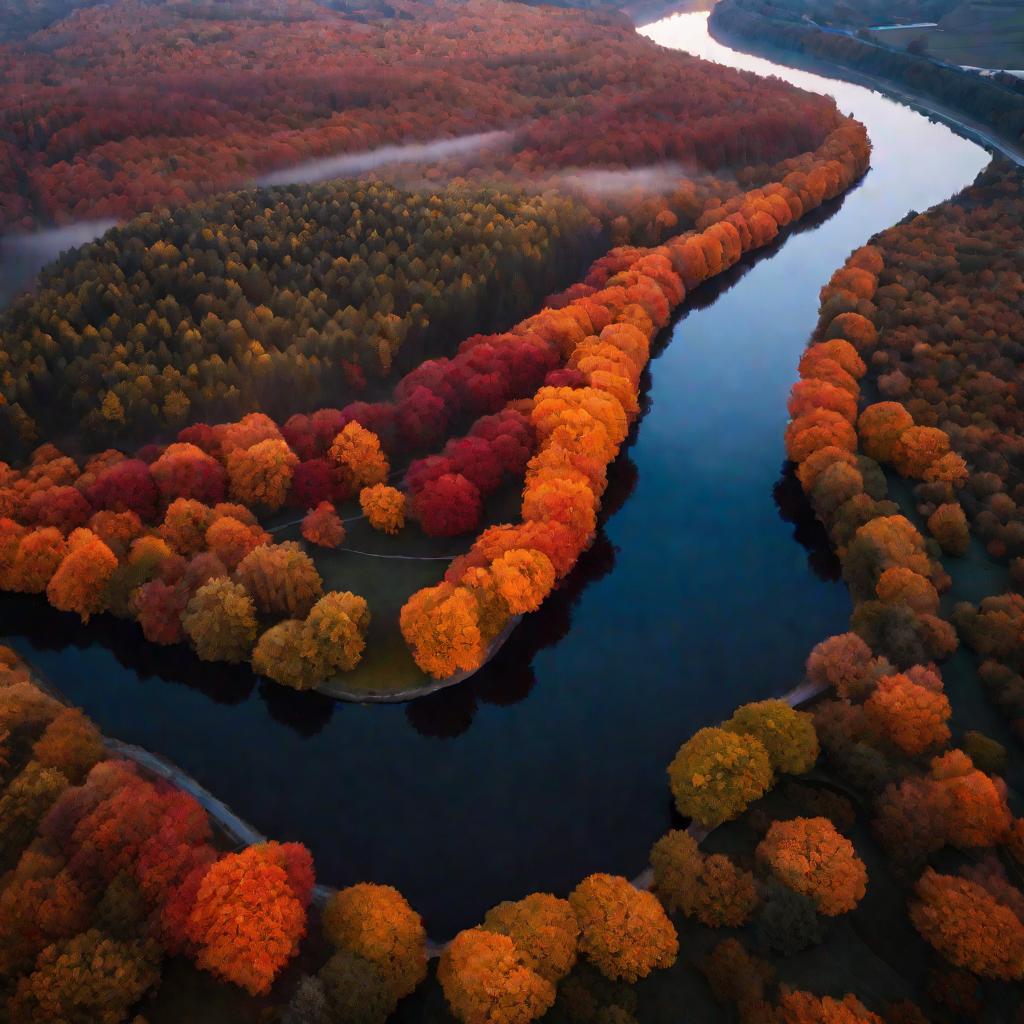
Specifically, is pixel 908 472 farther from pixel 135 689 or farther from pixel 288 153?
pixel 288 153

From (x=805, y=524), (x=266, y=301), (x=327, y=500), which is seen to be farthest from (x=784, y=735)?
(x=266, y=301)

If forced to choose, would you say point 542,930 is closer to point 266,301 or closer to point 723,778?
point 723,778

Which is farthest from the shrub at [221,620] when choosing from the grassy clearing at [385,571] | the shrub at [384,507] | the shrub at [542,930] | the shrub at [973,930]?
the shrub at [973,930]

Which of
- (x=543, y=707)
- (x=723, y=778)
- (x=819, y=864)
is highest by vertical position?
(x=819, y=864)

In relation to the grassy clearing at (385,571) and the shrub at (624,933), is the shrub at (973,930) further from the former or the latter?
the grassy clearing at (385,571)

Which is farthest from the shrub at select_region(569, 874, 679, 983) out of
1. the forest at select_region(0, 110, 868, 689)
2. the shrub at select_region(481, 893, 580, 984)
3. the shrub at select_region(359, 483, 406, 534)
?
the shrub at select_region(359, 483, 406, 534)

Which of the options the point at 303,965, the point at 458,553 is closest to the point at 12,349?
the point at 458,553

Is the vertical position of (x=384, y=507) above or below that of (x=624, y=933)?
above
